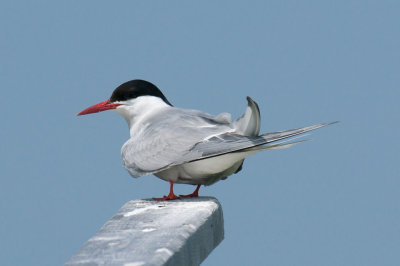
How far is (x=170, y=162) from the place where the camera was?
6566mm

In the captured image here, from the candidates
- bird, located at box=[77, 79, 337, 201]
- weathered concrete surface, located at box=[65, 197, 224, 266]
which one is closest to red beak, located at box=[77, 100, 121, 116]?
bird, located at box=[77, 79, 337, 201]

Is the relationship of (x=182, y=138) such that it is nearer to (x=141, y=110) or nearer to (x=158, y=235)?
(x=141, y=110)

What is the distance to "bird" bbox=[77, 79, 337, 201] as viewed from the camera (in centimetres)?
637

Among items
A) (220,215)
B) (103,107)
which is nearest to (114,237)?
(220,215)

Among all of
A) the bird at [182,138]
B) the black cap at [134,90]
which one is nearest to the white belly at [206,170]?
the bird at [182,138]

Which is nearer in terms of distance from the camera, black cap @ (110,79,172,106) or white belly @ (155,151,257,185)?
white belly @ (155,151,257,185)

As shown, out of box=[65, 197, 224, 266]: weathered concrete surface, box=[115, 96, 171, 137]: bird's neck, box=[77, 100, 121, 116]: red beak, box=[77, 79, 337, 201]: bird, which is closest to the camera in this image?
box=[65, 197, 224, 266]: weathered concrete surface

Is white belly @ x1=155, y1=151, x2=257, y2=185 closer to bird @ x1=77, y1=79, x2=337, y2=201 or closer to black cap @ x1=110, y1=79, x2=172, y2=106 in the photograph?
bird @ x1=77, y1=79, x2=337, y2=201

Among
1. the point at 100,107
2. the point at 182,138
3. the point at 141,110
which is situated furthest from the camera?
the point at 100,107

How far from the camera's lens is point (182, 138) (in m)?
6.63

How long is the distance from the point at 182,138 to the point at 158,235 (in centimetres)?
101

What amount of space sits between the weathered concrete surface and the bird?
0.97 feet

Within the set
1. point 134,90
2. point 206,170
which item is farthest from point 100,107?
point 206,170

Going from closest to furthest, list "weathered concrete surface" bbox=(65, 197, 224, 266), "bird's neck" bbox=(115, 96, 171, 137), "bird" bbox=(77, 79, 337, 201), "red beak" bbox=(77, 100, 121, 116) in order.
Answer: "weathered concrete surface" bbox=(65, 197, 224, 266), "bird" bbox=(77, 79, 337, 201), "bird's neck" bbox=(115, 96, 171, 137), "red beak" bbox=(77, 100, 121, 116)
